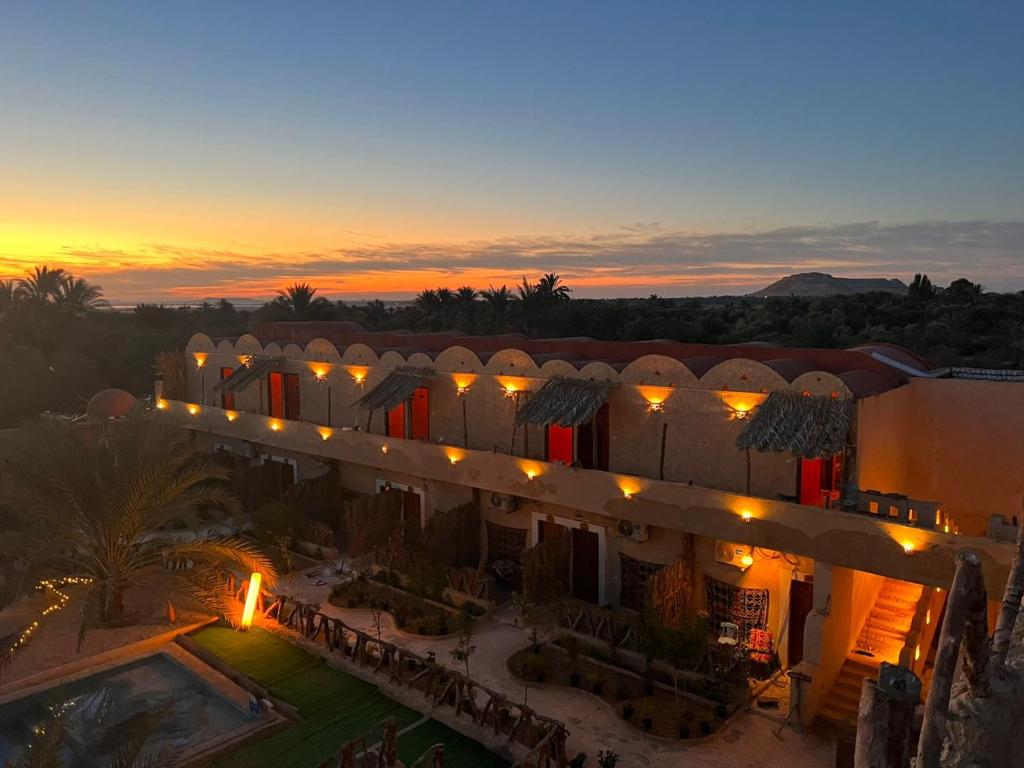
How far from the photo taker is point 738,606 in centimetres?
1570

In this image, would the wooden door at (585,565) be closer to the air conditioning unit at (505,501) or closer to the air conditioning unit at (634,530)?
the air conditioning unit at (634,530)

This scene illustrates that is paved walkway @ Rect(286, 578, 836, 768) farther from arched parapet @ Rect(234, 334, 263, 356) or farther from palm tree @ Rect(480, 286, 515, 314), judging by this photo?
palm tree @ Rect(480, 286, 515, 314)

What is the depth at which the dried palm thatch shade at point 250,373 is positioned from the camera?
82.7 ft

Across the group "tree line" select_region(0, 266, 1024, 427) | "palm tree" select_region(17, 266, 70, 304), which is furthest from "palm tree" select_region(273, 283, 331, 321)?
"palm tree" select_region(17, 266, 70, 304)

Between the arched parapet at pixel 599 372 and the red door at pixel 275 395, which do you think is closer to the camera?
the arched parapet at pixel 599 372

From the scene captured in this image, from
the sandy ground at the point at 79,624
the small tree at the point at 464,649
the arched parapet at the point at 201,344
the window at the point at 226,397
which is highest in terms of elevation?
the arched parapet at the point at 201,344

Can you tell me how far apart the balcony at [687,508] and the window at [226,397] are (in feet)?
17.2

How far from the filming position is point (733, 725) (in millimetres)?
13125

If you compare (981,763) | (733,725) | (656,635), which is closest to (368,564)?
(656,635)

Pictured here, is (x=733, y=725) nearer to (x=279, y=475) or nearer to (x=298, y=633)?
(x=298, y=633)

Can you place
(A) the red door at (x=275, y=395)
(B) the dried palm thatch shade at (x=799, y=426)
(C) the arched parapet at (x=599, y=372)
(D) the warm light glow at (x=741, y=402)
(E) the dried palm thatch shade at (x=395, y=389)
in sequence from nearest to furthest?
(B) the dried palm thatch shade at (x=799, y=426)
(D) the warm light glow at (x=741, y=402)
(C) the arched parapet at (x=599, y=372)
(E) the dried palm thatch shade at (x=395, y=389)
(A) the red door at (x=275, y=395)

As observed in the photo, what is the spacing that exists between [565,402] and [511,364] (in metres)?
2.67

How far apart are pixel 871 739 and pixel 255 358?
25234 mm

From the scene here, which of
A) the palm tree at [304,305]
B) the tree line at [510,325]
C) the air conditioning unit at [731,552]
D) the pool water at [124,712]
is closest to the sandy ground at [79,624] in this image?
the pool water at [124,712]
